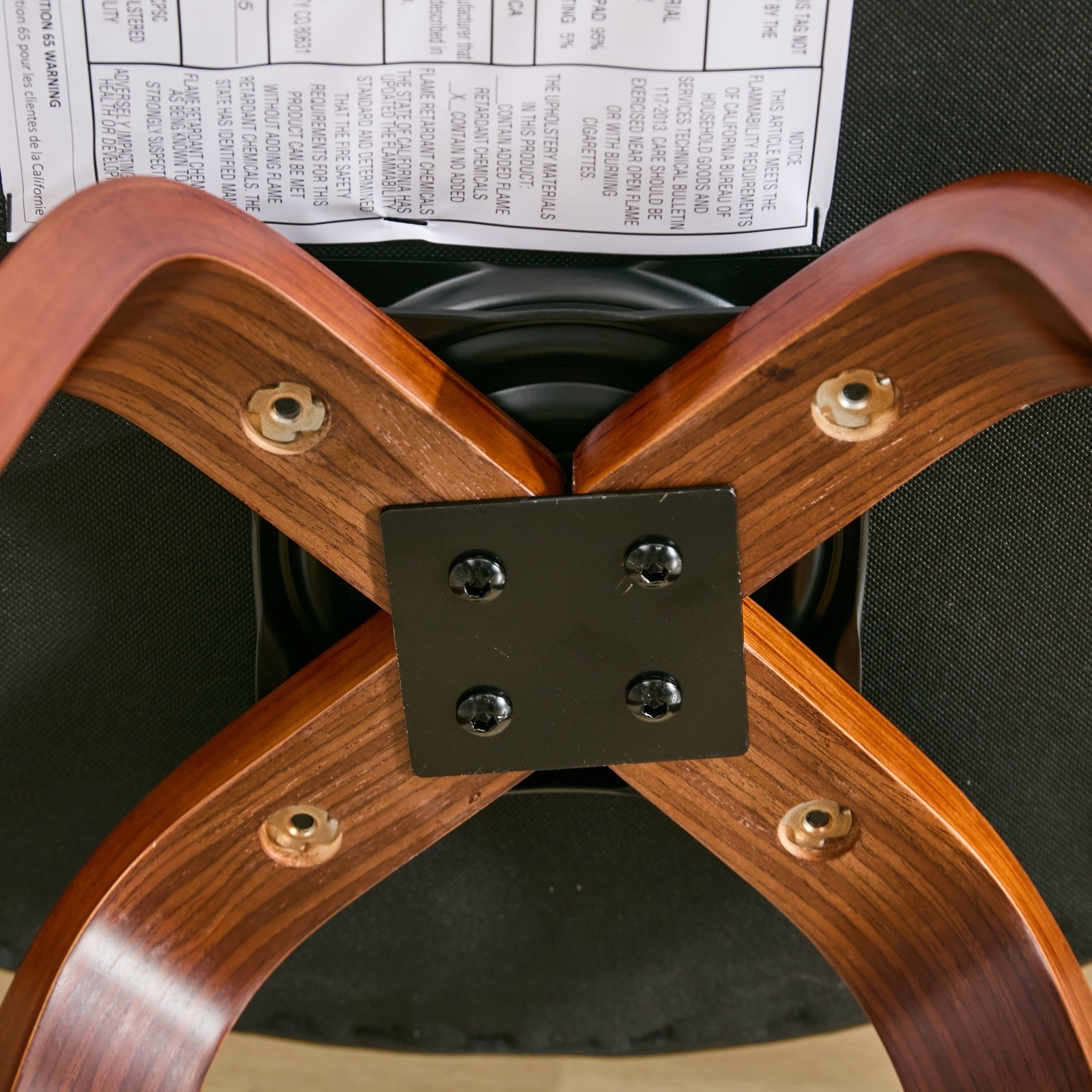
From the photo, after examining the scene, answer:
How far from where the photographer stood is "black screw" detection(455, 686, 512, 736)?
32 centimetres

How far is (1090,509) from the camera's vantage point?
0.43 m

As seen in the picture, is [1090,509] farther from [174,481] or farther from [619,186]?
[174,481]

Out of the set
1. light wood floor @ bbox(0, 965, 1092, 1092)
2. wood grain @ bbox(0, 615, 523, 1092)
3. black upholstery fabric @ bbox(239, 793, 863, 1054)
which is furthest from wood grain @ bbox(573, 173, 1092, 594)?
light wood floor @ bbox(0, 965, 1092, 1092)

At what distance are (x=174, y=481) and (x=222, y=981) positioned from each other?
0.20 m

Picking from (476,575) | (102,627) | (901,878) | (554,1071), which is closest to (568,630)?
(476,575)

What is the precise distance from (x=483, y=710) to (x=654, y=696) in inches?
2.1

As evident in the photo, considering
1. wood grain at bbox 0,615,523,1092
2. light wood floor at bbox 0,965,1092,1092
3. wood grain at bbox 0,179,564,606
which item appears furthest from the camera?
light wood floor at bbox 0,965,1092,1092

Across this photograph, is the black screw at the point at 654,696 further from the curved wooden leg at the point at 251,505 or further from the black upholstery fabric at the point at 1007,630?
the black upholstery fabric at the point at 1007,630

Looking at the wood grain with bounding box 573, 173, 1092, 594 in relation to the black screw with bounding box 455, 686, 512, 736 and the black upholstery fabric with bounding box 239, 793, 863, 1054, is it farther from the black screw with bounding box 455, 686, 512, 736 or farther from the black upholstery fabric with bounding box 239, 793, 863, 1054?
the black upholstery fabric with bounding box 239, 793, 863, 1054

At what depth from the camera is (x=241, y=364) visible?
28 cm

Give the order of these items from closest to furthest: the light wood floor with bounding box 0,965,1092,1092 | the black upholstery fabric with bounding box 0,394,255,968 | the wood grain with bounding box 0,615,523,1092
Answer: the wood grain with bounding box 0,615,523,1092 → the black upholstery fabric with bounding box 0,394,255,968 → the light wood floor with bounding box 0,965,1092,1092

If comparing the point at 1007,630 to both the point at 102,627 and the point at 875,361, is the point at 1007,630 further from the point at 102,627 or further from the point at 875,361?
the point at 102,627

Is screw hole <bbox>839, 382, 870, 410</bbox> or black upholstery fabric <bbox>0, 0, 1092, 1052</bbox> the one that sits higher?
screw hole <bbox>839, 382, 870, 410</bbox>

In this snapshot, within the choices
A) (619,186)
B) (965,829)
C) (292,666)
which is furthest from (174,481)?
(965,829)
